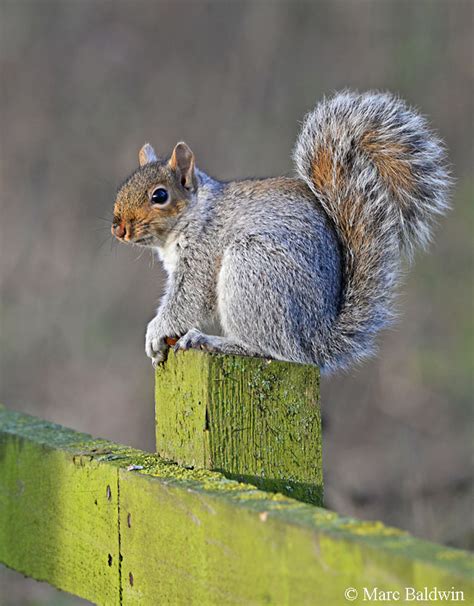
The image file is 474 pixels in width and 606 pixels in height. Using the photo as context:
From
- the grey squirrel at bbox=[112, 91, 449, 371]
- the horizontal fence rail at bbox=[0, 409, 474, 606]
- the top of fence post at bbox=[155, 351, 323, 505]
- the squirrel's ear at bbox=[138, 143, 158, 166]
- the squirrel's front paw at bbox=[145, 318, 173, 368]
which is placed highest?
the squirrel's ear at bbox=[138, 143, 158, 166]

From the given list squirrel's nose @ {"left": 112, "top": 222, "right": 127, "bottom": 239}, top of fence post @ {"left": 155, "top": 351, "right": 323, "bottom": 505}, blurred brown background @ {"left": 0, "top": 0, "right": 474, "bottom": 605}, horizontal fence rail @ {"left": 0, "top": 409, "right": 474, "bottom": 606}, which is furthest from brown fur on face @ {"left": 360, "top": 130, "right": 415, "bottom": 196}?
blurred brown background @ {"left": 0, "top": 0, "right": 474, "bottom": 605}

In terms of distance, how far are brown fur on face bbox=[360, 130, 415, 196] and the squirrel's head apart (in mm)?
348

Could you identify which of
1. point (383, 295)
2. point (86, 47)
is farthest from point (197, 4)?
point (383, 295)

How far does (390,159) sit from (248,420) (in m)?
0.72

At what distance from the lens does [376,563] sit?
0.71m

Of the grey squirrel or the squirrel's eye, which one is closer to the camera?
the grey squirrel

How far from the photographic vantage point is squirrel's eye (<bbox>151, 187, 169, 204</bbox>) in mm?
1825

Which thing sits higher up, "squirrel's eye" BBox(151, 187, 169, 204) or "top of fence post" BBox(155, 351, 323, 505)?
"squirrel's eye" BBox(151, 187, 169, 204)

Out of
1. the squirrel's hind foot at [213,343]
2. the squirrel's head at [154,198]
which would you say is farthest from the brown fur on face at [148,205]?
the squirrel's hind foot at [213,343]

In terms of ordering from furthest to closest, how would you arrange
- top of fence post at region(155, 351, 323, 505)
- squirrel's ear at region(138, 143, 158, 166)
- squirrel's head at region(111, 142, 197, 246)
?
squirrel's ear at region(138, 143, 158, 166) < squirrel's head at region(111, 142, 197, 246) < top of fence post at region(155, 351, 323, 505)

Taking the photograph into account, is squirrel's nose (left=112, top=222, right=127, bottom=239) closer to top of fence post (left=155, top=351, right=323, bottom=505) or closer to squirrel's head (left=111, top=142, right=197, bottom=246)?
squirrel's head (left=111, top=142, right=197, bottom=246)

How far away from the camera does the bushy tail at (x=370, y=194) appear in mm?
1658

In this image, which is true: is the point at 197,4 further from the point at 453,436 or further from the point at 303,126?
the point at 303,126

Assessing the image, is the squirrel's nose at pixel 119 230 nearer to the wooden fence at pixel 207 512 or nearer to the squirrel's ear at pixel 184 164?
the squirrel's ear at pixel 184 164
